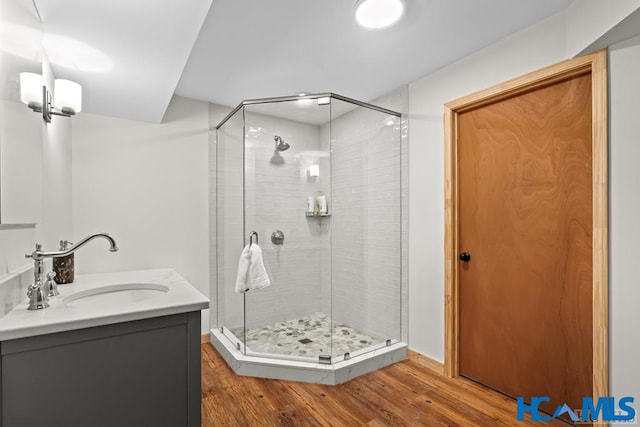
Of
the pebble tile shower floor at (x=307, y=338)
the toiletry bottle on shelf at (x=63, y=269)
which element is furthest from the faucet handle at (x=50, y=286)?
the pebble tile shower floor at (x=307, y=338)

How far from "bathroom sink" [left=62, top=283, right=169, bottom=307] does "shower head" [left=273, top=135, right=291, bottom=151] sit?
56.9 inches

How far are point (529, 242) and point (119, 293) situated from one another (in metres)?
2.48

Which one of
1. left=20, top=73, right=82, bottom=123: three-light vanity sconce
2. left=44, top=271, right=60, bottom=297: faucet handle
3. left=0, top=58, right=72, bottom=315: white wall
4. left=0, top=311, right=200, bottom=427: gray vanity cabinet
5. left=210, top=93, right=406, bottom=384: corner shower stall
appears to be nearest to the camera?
left=0, top=311, right=200, bottom=427: gray vanity cabinet

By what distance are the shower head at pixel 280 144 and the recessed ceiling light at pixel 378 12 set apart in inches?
45.5

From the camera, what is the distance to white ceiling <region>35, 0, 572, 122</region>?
1385 mm

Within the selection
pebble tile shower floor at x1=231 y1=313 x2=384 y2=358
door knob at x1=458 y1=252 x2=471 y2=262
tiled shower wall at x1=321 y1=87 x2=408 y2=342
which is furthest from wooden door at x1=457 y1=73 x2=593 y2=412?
pebble tile shower floor at x1=231 y1=313 x2=384 y2=358

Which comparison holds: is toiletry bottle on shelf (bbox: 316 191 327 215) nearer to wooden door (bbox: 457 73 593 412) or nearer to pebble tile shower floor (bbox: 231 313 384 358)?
pebble tile shower floor (bbox: 231 313 384 358)

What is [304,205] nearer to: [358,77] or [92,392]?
[358,77]

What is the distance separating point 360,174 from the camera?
282cm

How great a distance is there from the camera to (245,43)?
197 centimetres

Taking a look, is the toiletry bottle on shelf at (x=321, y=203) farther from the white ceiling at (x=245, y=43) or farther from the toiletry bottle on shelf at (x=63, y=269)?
the toiletry bottle on shelf at (x=63, y=269)

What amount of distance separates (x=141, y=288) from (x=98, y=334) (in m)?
0.77

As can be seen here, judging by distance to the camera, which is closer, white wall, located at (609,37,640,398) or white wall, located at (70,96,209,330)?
white wall, located at (609,37,640,398)

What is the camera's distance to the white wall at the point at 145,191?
2.42m
